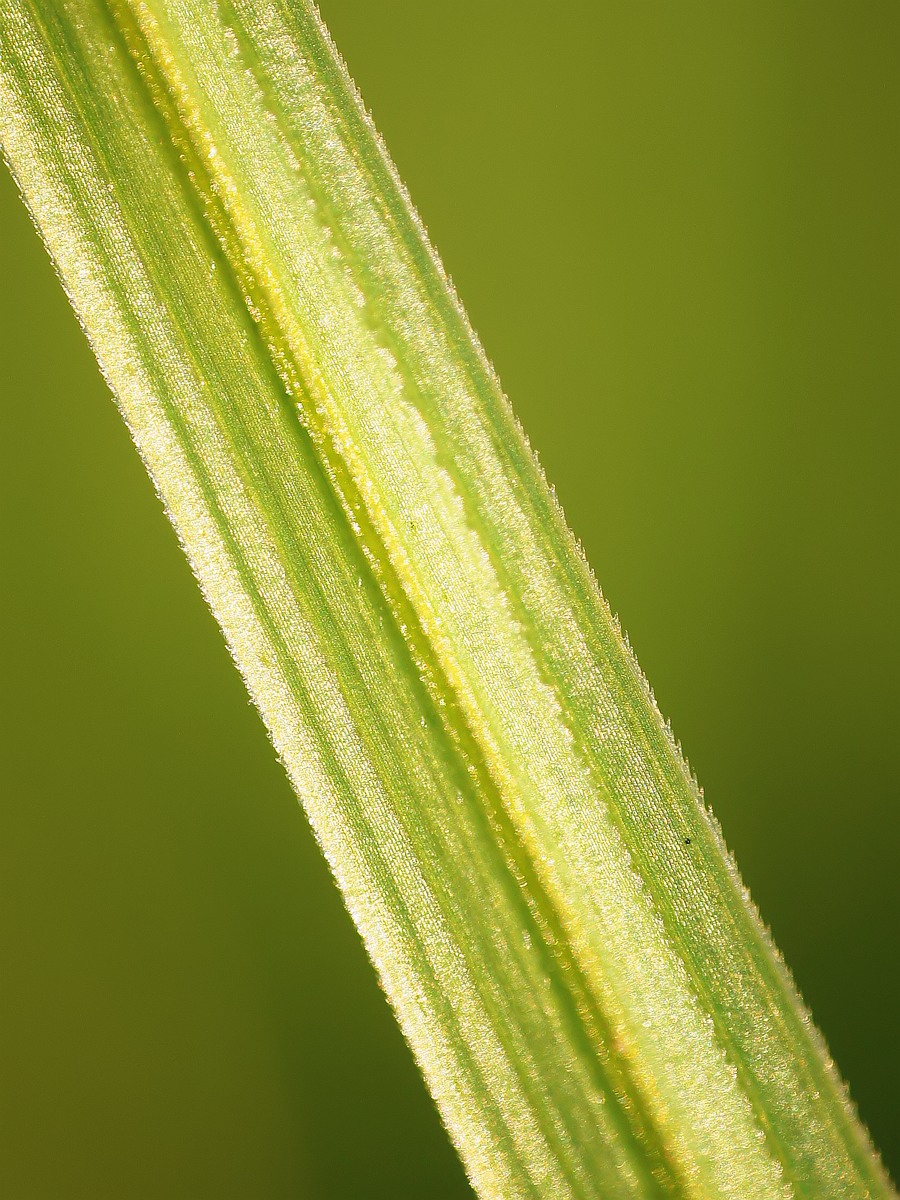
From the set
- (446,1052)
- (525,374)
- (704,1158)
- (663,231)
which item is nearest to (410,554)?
(446,1052)

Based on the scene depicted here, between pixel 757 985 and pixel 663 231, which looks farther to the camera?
pixel 663 231

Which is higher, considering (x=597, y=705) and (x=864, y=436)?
(x=864, y=436)

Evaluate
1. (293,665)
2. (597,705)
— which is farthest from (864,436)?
(293,665)

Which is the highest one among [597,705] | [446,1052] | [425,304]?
[425,304]

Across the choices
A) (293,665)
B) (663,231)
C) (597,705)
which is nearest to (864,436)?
(663,231)

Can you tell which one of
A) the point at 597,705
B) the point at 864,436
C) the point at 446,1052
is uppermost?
the point at 864,436

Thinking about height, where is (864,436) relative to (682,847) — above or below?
above

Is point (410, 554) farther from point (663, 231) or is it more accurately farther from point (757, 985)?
point (663, 231)

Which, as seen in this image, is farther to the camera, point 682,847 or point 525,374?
point 525,374

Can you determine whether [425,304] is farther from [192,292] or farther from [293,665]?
[293,665]
